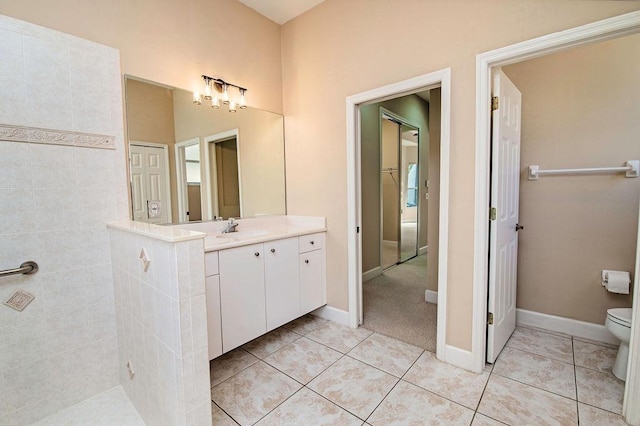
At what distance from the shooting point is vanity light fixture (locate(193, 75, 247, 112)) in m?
2.30

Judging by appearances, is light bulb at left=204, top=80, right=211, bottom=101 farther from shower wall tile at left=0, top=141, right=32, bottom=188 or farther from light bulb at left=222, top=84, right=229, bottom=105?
shower wall tile at left=0, top=141, right=32, bottom=188

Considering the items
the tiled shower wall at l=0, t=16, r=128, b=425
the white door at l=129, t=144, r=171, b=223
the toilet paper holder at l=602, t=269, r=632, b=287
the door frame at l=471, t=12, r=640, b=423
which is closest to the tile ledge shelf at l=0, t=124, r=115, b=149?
the tiled shower wall at l=0, t=16, r=128, b=425

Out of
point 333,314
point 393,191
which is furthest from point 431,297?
point 393,191

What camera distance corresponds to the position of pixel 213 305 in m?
1.83

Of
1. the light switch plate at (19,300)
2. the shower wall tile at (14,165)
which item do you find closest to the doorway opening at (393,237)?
the light switch plate at (19,300)

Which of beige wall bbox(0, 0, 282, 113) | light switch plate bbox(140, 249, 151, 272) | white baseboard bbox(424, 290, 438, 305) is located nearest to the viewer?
light switch plate bbox(140, 249, 151, 272)

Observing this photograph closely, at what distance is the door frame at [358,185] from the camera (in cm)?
192

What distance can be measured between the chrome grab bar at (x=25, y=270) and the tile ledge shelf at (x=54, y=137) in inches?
26.0

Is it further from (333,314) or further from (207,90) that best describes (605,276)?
(207,90)

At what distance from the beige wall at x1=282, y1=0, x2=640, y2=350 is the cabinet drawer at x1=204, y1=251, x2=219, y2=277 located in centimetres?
113

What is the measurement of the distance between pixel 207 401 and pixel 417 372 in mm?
1333

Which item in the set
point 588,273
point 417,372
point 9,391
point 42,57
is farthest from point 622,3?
point 9,391

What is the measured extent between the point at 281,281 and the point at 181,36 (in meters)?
2.02

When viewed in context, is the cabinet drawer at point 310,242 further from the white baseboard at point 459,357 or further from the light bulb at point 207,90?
the light bulb at point 207,90
